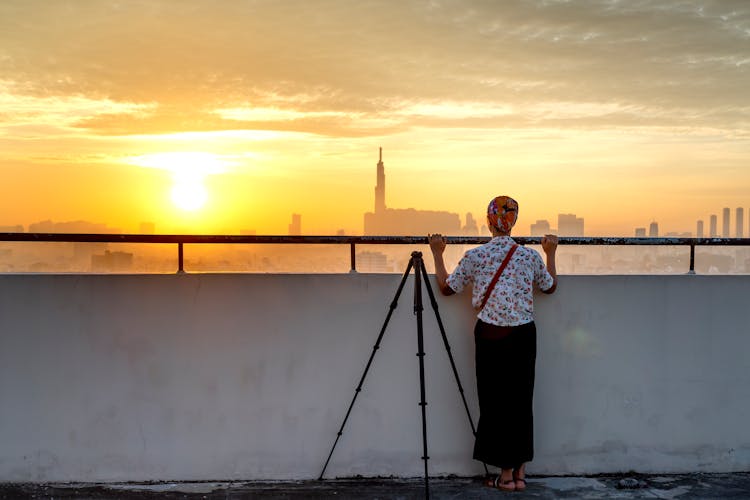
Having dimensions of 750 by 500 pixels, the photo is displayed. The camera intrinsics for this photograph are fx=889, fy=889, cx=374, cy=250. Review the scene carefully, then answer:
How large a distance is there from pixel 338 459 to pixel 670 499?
219 centimetres

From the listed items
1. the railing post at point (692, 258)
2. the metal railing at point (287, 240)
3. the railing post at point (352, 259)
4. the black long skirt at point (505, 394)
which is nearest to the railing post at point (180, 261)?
the metal railing at point (287, 240)

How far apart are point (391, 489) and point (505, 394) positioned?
0.98 meters

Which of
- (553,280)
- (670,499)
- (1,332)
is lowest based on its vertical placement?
(670,499)

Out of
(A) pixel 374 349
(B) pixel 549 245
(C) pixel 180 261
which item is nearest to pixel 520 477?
(A) pixel 374 349

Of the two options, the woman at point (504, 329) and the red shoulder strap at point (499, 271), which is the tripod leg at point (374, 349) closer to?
the woman at point (504, 329)

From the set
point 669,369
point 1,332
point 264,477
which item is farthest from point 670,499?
point 1,332

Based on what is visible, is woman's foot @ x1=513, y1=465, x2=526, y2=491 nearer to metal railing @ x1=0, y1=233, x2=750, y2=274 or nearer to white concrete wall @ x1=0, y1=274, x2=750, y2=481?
white concrete wall @ x1=0, y1=274, x2=750, y2=481

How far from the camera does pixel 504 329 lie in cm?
569

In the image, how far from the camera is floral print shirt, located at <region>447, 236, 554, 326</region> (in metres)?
5.64

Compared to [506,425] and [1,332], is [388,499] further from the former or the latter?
[1,332]

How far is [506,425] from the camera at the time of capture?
19.2ft

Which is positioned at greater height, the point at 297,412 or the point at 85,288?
the point at 85,288

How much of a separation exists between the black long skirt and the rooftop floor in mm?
267

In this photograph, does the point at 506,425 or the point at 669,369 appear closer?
the point at 506,425
